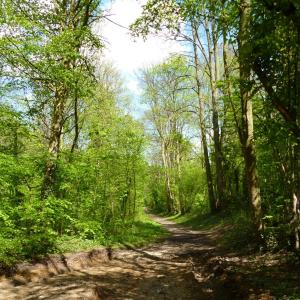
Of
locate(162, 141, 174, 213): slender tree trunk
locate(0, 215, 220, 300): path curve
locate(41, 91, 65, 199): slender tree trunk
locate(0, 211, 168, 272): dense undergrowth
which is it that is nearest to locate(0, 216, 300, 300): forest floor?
locate(0, 215, 220, 300): path curve

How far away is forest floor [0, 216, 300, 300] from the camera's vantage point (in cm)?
713

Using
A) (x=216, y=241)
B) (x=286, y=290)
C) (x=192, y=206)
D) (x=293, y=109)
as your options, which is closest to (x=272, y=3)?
(x=293, y=109)

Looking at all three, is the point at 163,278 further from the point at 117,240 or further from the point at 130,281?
the point at 117,240

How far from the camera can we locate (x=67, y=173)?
1224cm

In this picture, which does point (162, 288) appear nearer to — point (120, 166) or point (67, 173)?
point (67, 173)

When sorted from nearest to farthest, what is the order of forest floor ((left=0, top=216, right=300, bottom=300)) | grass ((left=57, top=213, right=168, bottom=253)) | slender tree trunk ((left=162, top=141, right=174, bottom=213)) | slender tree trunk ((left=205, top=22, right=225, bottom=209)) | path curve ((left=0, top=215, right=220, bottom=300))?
forest floor ((left=0, top=216, right=300, bottom=300))
path curve ((left=0, top=215, right=220, bottom=300))
grass ((left=57, top=213, right=168, bottom=253))
slender tree trunk ((left=205, top=22, right=225, bottom=209))
slender tree trunk ((left=162, top=141, right=174, bottom=213))

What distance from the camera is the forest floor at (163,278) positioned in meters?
7.13

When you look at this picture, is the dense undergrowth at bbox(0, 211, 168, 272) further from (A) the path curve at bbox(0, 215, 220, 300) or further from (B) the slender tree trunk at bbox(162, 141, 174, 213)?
(B) the slender tree trunk at bbox(162, 141, 174, 213)

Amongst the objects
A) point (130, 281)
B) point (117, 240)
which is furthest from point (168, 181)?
point (130, 281)

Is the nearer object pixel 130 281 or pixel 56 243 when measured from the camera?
pixel 130 281

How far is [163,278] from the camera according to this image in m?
9.94

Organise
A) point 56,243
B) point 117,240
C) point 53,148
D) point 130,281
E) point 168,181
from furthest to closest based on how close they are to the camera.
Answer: point 168,181 → point 117,240 → point 53,148 → point 56,243 → point 130,281

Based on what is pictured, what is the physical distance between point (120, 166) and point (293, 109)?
42.5ft

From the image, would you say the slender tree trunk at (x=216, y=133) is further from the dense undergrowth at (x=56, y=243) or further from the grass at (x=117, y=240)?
the dense undergrowth at (x=56, y=243)
